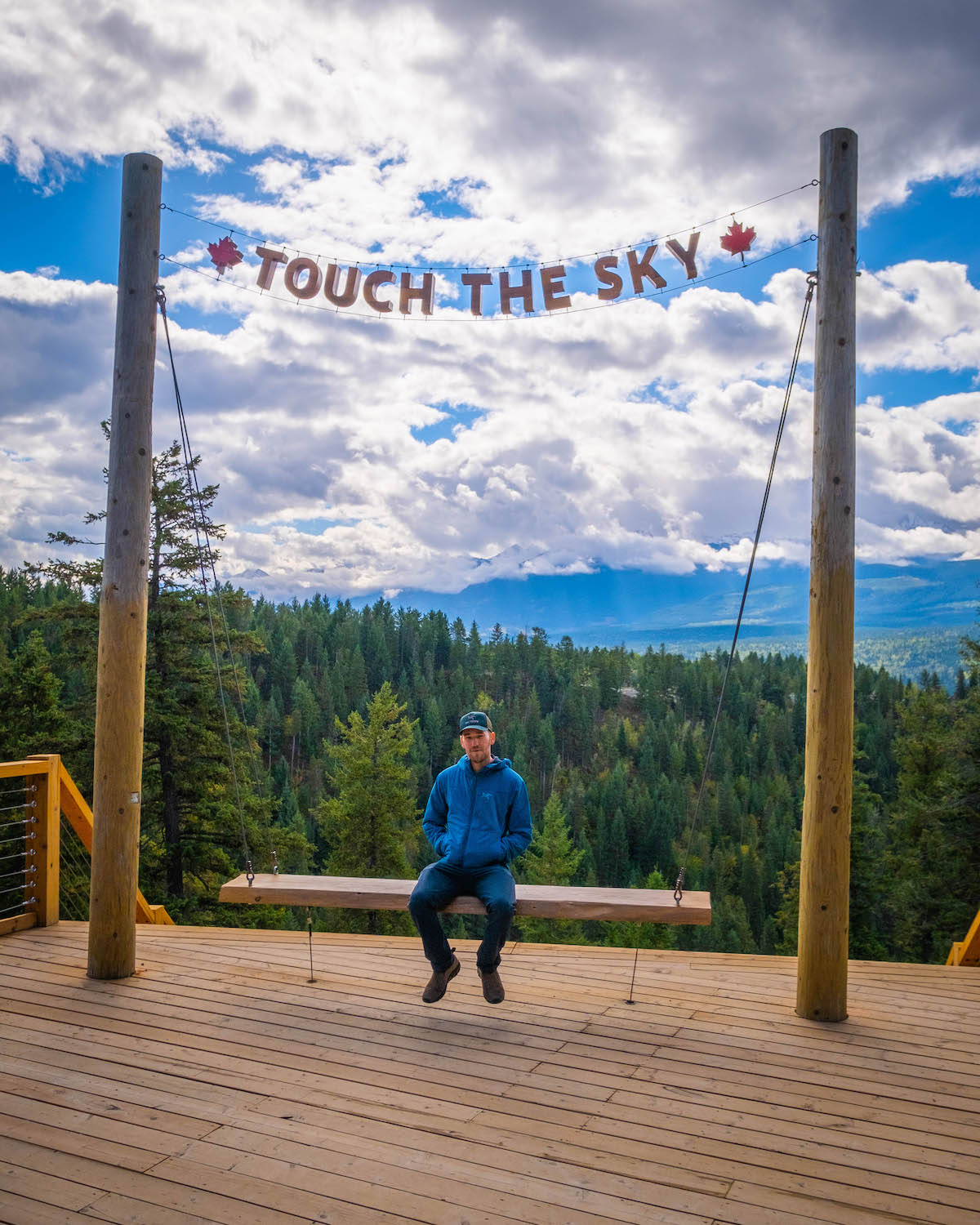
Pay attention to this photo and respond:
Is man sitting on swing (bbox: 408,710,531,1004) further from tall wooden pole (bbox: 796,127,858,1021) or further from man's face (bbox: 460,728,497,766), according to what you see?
tall wooden pole (bbox: 796,127,858,1021)

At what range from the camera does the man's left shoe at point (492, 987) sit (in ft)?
12.6

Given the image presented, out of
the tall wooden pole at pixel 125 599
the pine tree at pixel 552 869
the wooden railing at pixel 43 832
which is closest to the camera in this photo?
the tall wooden pole at pixel 125 599

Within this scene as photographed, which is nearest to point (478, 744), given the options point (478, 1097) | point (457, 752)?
point (478, 1097)

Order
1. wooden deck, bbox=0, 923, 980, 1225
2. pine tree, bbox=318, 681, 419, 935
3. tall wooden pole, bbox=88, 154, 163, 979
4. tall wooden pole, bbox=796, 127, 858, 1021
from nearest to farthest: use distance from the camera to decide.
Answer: wooden deck, bbox=0, 923, 980, 1225, tall wooden pole, bbox=796, 127, 858, 1021, tall wooden pole, bbox=88, 154, 163, 979, pine tree, bbox=318, 681, 419, 935

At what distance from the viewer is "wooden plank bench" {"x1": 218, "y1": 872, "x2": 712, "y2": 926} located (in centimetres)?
391

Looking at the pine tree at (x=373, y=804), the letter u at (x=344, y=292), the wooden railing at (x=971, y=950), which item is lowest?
the pine tree at (x=373, y=804)

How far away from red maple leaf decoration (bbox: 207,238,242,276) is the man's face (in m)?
3.03

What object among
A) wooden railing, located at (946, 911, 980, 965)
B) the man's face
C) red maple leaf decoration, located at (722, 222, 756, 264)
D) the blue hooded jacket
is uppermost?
red maple leaf decoration, located at (722, 222, 756, 264)

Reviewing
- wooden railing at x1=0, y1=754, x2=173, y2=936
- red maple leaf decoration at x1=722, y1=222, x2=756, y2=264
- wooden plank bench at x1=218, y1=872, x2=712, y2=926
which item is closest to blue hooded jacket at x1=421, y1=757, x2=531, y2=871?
wooden plank bench at x1=218, y1=872, x2=712, y2=926

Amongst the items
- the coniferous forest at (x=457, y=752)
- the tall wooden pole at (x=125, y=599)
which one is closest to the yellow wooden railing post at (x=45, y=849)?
the tall wooden pole at (x=125, y=599)

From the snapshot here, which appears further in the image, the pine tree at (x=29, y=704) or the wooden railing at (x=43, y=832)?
the pine tree at (x=29, y=704)

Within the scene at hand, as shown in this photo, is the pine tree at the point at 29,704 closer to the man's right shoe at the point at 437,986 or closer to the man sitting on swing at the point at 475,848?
the man sitting on swing at the point at 475,848

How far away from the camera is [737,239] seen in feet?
15.2

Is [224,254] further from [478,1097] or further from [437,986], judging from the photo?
[478,1097]
